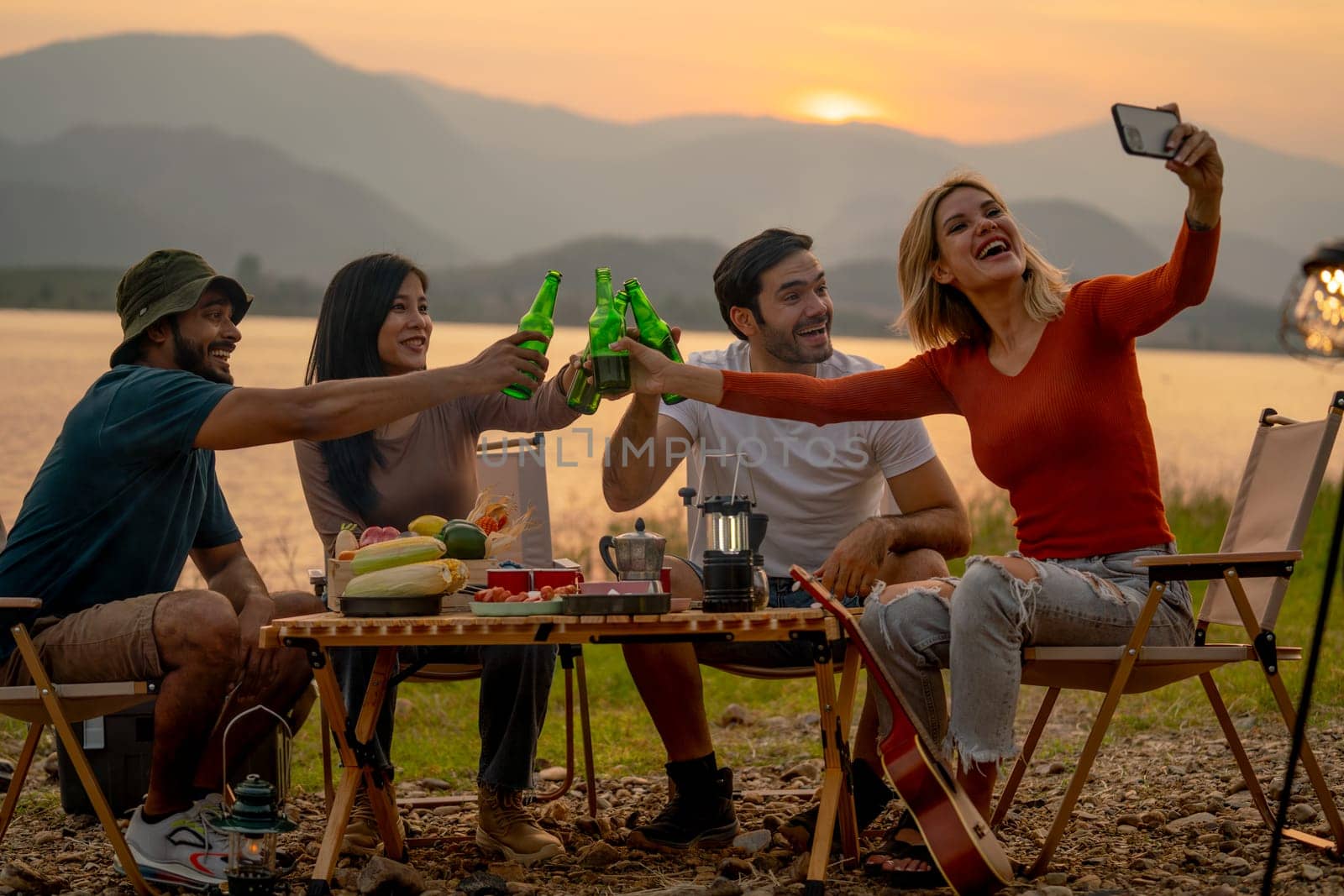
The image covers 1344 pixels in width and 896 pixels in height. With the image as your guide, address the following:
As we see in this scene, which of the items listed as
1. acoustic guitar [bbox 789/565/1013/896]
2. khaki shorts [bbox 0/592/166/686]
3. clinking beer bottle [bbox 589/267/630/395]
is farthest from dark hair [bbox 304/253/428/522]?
acoustic guitar [bbox 789/565/1013/896]

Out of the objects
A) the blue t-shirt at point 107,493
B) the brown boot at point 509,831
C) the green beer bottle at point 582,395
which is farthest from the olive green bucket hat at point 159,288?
the brown boot at point 509,831

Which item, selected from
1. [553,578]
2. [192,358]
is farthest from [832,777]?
[192,358]

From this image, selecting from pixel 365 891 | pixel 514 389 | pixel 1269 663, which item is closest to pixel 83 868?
pixel 365 891

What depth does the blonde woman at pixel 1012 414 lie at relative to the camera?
3.16m

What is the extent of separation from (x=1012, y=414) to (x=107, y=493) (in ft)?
7.58

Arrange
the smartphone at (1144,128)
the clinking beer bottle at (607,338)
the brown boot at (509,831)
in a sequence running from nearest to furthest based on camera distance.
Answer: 1. the smartphone at (1144,128)
2. the brown boot at (509,831)
3. the clinking beer bottle at (607,338)

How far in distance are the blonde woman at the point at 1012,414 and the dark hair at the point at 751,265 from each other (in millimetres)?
694

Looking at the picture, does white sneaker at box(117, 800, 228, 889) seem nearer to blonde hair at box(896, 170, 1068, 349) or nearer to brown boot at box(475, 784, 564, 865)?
brown boot at box(475, 784, 564, 865)

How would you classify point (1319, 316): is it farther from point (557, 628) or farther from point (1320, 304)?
point (557, 628)

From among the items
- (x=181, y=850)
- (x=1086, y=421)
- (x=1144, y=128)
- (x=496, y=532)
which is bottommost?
(x=181, y=850)

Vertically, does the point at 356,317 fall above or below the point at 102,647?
above

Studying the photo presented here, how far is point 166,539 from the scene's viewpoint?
370 cm

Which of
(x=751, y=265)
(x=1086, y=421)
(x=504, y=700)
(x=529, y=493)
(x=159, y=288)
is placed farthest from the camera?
(x=529, y=493)

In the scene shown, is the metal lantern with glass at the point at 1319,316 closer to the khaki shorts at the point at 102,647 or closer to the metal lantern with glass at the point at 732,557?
the metal lantern with glass at the point at 732,557
